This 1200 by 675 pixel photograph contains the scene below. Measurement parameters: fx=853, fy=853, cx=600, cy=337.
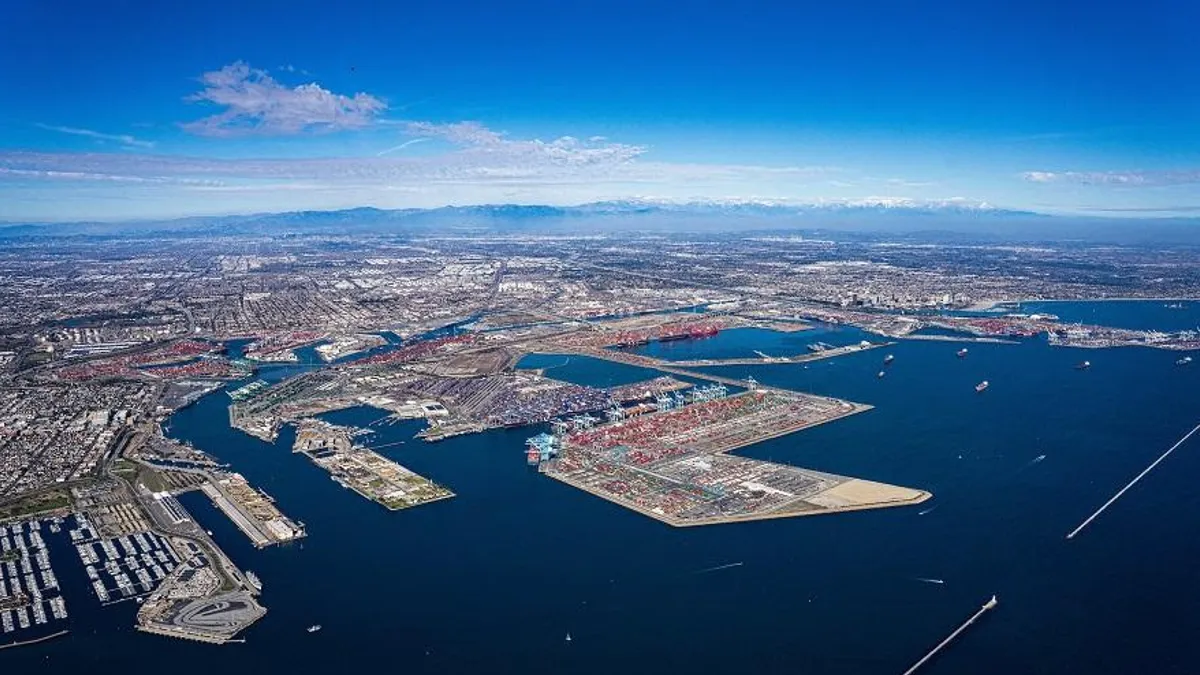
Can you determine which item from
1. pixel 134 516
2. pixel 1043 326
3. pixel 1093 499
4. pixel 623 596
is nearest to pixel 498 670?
pixel 623 596

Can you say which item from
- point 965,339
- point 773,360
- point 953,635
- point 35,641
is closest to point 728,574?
point 953,635

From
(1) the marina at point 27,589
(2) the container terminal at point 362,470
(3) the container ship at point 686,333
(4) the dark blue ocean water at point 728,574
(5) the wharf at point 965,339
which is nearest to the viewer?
(4) the dark blue ocean water at point 728,574

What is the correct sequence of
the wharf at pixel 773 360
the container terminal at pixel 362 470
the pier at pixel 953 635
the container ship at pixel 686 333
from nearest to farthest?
the pier at pixel 953 635 → the container terminal at pixel 362 470 → the wharf at pixel 773 360 → the container ship at pixel 686 333

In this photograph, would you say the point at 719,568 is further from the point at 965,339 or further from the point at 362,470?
the point at 965,339

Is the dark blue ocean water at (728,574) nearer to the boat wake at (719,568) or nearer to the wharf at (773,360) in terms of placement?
the boat wake at (719,568)

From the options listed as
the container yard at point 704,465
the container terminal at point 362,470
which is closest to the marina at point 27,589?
the container terminal at point 362,470

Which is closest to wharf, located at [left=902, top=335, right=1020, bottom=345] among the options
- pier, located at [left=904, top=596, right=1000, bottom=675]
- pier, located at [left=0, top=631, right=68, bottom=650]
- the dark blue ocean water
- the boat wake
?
the dark blue ocean water
